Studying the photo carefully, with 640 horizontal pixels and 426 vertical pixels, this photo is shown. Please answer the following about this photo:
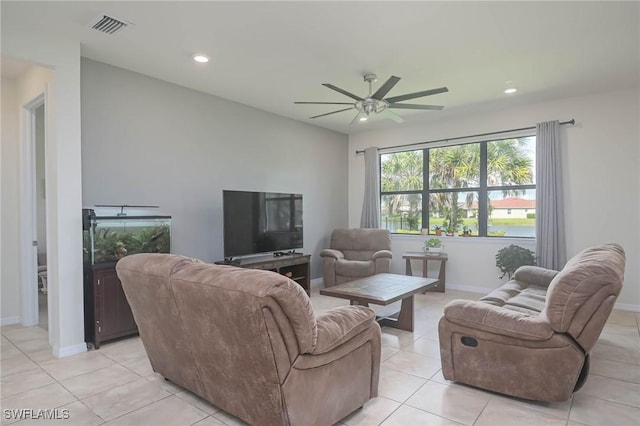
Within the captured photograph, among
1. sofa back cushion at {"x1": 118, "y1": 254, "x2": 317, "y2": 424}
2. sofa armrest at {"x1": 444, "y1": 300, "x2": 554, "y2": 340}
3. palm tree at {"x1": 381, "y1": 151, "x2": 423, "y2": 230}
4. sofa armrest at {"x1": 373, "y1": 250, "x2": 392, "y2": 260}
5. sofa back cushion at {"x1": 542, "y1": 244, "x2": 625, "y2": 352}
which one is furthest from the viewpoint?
palm tree at {"x1": 381, "y1": 151, "x2": 423, "y2": 230}

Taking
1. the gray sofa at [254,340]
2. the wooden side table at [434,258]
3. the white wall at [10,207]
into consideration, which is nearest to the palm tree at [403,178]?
the wooden side table at [434,258]

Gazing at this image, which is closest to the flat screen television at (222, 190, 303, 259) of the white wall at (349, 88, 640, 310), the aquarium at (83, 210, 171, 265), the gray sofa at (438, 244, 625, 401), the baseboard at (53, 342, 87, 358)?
the aquarium at (83, 210, 171, 265)

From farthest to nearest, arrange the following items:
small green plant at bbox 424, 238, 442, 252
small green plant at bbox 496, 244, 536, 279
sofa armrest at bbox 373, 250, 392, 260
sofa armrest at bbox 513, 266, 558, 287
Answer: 1. small green plant at bbox 424, 238, 442, 252
2. sofa armrest at bbox 373, 250, 392, 260
3. small green plant at bbox 496, 244, 536, 279
4. sofa armrest at bbox 513, 266, 558, 287

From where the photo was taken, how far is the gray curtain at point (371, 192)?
671 centimetres

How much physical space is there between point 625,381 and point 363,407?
2.01 metres

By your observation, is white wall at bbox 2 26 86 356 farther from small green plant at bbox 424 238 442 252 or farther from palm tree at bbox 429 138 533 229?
palm tree at bbox 429 138 533 229

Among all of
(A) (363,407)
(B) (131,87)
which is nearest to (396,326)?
(A) (363,407)

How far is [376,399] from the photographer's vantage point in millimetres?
2414

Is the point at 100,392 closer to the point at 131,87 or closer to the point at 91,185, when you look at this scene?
the point at 91,185

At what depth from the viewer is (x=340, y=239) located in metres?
6.37

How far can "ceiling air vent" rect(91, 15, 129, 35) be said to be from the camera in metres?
2.86

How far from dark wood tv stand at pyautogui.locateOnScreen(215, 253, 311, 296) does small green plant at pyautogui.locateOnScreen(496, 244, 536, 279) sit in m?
2.82

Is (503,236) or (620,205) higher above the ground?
(620,205)

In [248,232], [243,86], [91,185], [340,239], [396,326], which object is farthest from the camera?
[340,239]
